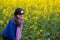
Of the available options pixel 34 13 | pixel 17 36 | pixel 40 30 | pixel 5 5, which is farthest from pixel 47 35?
pixel 17 36

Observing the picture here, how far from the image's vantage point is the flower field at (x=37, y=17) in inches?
240

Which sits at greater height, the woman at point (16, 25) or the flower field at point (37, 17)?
the woman at point (16, 25)

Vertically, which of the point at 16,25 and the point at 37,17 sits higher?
the point at 16,25

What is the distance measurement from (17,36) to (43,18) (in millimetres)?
2404

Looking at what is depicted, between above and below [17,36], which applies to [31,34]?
below

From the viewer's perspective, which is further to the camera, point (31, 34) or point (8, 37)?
point (31, 34)

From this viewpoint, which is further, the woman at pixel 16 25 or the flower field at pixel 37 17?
the flower field at pixel 37 17

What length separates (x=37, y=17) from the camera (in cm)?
653

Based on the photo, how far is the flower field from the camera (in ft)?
20.0

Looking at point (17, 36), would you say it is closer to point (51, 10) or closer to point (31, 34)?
point (31, 34)

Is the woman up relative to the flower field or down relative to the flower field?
up

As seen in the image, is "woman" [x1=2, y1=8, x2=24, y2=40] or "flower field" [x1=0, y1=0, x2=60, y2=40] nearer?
"woman" [x1=2, y1=8, x2=24, y2=40]

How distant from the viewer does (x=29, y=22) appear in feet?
20.7

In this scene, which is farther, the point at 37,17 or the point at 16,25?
the point at 37,17
